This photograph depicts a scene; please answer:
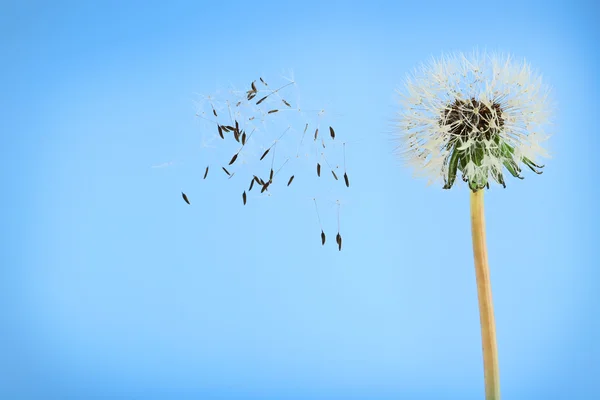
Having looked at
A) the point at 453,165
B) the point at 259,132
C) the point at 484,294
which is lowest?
the point at 484,294

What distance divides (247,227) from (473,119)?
4.78 ft

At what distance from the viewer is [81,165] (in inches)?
127

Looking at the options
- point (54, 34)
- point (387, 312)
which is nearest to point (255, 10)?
point (54, 34)

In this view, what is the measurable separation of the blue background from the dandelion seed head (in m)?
1.06

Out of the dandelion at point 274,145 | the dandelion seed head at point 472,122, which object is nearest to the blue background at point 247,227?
the dandelion at point 274,145

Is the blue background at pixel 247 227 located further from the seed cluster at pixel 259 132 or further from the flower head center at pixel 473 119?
the flower head center at pixel 473 119

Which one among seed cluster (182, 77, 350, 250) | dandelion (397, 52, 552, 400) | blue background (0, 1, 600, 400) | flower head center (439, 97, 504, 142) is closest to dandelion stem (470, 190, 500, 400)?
dandelion (397, 52, 552, 400)

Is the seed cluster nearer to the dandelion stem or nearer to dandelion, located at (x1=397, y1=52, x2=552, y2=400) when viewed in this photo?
dandelion, located at (x1=397, y1=52, x2=552, y2=400)

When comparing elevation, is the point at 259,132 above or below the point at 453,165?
above

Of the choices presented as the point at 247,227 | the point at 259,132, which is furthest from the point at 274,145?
the point at 247,227

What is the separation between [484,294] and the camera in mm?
1888

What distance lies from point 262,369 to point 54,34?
5.22 feet

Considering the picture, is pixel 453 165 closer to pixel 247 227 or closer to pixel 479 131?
pixel 479 131

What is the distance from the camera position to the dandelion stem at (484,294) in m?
1.87
